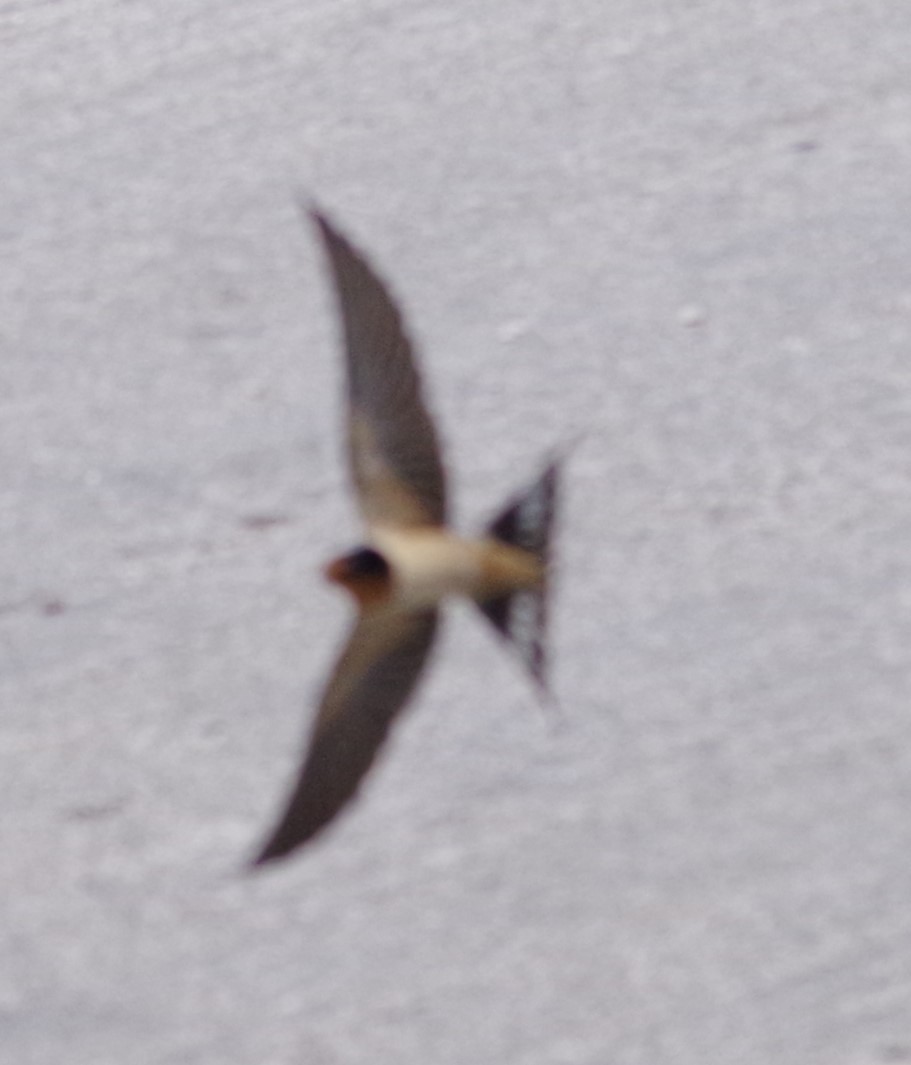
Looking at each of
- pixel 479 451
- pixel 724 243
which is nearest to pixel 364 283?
pixel 479 451

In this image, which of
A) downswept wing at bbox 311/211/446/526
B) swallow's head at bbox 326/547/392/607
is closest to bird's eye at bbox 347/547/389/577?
swallow's head at bbox 326/547/392/607

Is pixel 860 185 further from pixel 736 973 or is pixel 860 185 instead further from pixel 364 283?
pixel 364 283

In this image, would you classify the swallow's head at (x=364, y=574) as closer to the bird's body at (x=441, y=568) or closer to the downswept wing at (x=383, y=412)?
the bird's body at (x=441, y=568)

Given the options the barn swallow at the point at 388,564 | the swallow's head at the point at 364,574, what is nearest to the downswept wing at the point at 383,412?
the barn swallow at the point at 388,564

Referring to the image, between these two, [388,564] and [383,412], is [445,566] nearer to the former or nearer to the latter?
[388,564]

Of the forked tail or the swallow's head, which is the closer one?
the swallow's head

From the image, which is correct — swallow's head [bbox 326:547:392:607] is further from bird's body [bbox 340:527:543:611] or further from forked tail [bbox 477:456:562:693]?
forked tail [bbox 477:456:562:693]

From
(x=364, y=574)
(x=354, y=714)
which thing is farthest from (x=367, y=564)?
(x=354, y=714)
